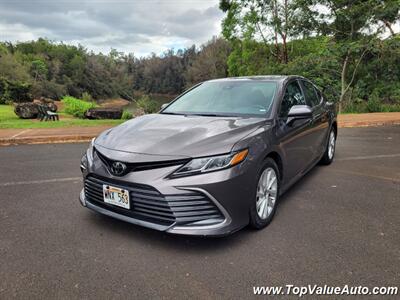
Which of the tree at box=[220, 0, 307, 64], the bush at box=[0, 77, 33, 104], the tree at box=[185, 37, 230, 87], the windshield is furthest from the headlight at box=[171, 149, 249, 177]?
the tree at box=[185, 37, 230, 87]

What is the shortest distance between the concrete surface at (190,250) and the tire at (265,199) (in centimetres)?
10

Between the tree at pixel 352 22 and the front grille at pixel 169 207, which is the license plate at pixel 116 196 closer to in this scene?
the front grille at pixel 169 207

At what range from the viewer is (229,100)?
3881 mm

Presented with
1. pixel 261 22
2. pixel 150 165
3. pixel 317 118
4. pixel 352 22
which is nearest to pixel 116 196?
pixel 150 165

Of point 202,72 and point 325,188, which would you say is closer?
point 325,188

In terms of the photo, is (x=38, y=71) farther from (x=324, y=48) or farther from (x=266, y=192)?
(x=266, y=192)

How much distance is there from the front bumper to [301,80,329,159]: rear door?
2.15 metres

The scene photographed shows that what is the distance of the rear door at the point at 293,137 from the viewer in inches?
138

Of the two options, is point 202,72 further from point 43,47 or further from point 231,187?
point 231,187

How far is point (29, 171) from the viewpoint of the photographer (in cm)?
504

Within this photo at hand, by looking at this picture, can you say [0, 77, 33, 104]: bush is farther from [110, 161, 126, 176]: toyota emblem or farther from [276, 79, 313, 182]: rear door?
[110, 161, 126, 176]: toyota emblem

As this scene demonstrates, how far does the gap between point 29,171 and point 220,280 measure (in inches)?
156

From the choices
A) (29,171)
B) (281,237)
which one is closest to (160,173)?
(281,237)

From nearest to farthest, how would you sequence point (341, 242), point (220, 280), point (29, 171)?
point (220, 280) → point (341, 242) → point (29, 171)
